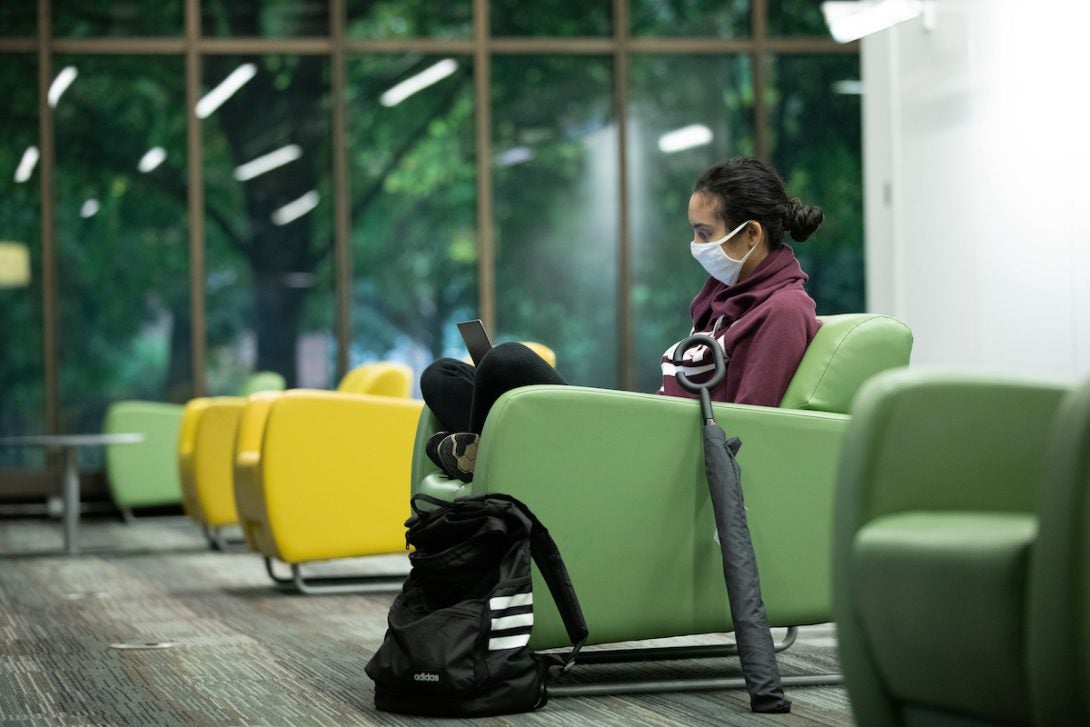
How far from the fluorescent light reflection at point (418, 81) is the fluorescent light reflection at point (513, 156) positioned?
2.04 feet

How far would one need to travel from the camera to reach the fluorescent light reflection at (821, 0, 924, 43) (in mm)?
6344

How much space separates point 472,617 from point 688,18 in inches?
303

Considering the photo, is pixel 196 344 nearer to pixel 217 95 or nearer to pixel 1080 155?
pixel 217 95

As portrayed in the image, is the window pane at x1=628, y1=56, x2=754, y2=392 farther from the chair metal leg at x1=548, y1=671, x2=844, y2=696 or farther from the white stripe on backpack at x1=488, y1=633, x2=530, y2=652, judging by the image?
the white stripe on backpack at x1=488, y1=633, x2=530, y2=652

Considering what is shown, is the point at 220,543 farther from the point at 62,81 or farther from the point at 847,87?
the point at 847,87

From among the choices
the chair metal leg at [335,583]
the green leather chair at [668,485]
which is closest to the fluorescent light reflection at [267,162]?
the chair metal leg at [335,583]

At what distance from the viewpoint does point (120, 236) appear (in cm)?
945

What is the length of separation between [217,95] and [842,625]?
8209 millimetres

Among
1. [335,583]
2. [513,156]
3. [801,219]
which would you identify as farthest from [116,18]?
[801,219]

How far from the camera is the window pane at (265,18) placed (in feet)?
31.4

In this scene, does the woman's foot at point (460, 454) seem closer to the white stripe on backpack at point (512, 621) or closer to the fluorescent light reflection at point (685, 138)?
the white stripe on backpack at point (512, 621)

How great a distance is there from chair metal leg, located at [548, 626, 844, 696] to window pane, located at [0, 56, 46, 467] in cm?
684

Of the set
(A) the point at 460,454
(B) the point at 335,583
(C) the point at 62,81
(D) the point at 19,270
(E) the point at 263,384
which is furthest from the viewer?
(C) the point at 62,81

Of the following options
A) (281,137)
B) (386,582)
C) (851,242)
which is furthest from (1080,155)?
(281,137)
